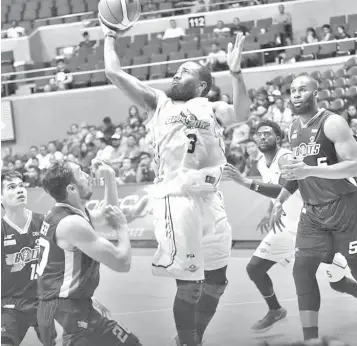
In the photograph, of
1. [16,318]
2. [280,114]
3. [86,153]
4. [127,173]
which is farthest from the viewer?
[86,153]

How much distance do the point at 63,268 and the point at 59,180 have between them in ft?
1.60

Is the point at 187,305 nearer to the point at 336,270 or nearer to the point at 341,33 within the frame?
the point at 336,270

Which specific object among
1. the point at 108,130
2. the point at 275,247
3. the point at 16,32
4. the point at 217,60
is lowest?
the point at 108,130

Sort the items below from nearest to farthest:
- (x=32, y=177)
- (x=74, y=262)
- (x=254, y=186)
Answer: (x=74, y=262) < (x=254, y=186) < (x=32, y=177)

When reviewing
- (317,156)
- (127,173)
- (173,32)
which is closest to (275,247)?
(317,156)

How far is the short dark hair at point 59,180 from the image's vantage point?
4.27 m

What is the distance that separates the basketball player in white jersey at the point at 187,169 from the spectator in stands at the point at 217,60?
1086cm

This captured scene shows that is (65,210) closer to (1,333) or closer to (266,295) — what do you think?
(1,333)

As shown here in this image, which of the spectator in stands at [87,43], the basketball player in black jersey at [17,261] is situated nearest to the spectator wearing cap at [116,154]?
the spectator in stands at [87,43]

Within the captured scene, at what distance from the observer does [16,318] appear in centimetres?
501

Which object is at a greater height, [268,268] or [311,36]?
[311,36]

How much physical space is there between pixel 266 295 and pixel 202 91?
2.02 metres

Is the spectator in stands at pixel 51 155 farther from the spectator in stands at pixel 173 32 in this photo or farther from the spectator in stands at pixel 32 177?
the spectator in stands at pixel 173 32

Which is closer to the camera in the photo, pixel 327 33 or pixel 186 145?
pixel 186 145
